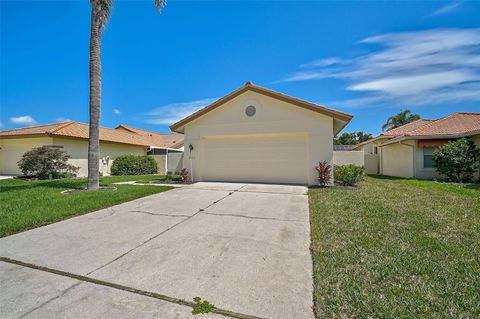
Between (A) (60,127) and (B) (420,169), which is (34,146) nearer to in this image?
(A) (60,127)

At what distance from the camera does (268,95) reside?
1035cm

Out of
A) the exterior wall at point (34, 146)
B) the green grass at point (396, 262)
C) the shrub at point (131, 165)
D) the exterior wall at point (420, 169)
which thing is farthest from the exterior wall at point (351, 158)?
Answer: the exterior wall at point (34, 146)

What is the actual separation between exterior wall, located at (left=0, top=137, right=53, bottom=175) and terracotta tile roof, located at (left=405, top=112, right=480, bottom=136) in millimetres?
24832

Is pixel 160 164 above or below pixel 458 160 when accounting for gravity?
below

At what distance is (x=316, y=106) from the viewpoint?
962cm

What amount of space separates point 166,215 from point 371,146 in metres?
22.6

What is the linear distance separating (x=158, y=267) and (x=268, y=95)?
896 cm

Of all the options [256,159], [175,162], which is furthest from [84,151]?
[256,159]

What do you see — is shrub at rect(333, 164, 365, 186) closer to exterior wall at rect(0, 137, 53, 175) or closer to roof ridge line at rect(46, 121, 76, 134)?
roof ridge line at rect(46, 121, 76, 134)

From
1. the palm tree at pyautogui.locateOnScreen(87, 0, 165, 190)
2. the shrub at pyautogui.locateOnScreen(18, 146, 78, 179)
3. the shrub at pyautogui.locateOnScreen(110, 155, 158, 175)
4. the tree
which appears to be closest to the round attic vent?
the palm tree at pyautogui.locateOnScreen(87, 0, 165, 190)

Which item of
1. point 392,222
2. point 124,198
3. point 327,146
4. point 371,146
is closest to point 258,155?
point 327,146

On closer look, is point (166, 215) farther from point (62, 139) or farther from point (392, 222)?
point (62, 139)

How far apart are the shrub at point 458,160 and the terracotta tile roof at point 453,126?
0.98m

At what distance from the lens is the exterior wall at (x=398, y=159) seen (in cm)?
1367
